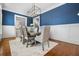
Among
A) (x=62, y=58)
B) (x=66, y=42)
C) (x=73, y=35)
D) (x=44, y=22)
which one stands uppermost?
(x=44, y=22)

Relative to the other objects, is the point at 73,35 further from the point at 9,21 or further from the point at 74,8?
the point at 9,21

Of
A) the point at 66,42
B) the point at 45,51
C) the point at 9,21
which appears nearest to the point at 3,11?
the point at 9,21

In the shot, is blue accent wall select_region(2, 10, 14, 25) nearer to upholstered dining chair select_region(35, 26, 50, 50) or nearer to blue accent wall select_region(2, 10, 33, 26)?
blue accent wall select_region(2, 10, 33, 26)

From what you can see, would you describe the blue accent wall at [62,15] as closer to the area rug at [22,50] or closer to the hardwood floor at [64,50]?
the hardwood floor at [64,50]

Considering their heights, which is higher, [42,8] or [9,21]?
[42,8]

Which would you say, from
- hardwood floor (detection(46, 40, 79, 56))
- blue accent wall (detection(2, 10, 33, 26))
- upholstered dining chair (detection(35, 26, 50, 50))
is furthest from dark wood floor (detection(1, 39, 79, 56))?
blue accent wall (detection(2, 10, 33, 26))

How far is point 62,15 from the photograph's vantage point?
187 centimetres

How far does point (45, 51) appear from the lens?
73.5 inches

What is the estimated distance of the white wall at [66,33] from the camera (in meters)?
1.83

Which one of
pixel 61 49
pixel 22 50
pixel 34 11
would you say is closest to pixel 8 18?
pixel 34 11

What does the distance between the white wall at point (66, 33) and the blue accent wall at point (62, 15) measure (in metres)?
0.07

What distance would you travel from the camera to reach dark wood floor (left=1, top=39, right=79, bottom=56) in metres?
1.83

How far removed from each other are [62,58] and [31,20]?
85 centimetres

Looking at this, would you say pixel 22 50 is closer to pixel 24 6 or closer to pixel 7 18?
pixel 7 18
